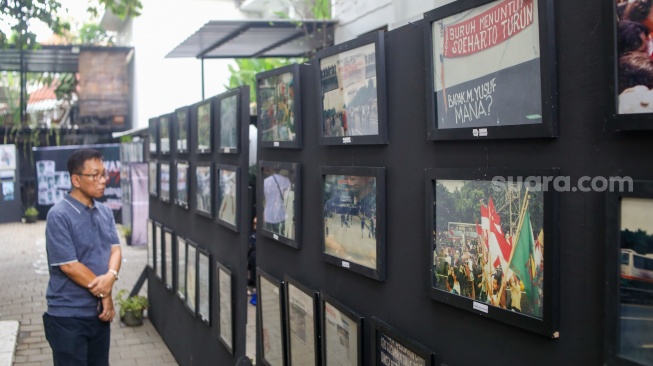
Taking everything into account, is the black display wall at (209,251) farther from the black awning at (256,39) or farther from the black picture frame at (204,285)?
the black awning at (256,39)

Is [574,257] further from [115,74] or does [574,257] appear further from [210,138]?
[115,74]

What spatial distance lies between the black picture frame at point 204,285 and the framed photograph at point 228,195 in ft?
1.66

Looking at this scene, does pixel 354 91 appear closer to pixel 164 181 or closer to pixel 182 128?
pixel 182 128

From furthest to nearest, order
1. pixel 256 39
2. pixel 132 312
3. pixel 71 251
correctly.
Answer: pixel 256 39 < pixel 132 312 < pixel 71 251

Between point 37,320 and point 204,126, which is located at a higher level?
point 204,126

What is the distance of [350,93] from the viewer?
3.60 meters

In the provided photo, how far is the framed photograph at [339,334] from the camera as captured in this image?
355cm

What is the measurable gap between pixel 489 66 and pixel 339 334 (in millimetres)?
1753

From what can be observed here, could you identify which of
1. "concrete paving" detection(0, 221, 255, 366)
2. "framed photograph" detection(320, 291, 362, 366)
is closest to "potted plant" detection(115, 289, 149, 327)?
"concrete paving" detection(0, 221, 255, 366)

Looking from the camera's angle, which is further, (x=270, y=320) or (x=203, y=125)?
(x=203, y=125)

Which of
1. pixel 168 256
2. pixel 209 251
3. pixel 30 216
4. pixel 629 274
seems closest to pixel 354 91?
pixel 629 274

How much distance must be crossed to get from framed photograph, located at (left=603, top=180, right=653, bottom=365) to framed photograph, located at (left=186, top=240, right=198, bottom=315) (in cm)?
505

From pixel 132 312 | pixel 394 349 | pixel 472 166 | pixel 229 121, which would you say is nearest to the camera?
pixel 472 166

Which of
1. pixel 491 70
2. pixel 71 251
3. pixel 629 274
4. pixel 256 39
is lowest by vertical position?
pixel 71 251
